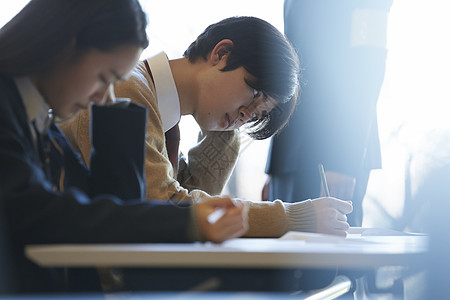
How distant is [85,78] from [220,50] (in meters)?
0.69

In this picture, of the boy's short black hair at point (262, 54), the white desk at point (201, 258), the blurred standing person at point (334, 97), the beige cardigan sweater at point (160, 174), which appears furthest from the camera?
the blurred standing person at point (334, 97)

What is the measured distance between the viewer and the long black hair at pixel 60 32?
0.71 m

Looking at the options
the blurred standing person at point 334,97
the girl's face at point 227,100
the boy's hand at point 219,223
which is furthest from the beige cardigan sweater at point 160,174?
the blurred standing person at point 334,97

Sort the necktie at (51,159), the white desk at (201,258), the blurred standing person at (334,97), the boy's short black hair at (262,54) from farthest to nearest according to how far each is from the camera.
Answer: the blurred standing person at (334,97)
the boy's short black hair at (262,54)
the necktie at (51,159)
the white desk at (201,258)

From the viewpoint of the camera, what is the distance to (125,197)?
0.89 metres

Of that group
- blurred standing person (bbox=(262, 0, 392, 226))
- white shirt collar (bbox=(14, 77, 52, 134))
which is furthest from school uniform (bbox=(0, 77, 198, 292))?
blurred standing person (bbox=(262, 0, 392, 226))

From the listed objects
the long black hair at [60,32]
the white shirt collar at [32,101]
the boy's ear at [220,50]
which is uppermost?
the long black hair at [60,32]

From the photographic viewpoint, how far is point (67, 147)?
908 mm

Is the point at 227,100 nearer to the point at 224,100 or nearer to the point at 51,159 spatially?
the point at 224,100

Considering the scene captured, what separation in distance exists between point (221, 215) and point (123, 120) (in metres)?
0.28

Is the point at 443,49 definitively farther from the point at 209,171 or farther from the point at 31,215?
the point at 31,215

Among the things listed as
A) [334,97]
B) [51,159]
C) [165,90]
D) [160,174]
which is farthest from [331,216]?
[334,97]

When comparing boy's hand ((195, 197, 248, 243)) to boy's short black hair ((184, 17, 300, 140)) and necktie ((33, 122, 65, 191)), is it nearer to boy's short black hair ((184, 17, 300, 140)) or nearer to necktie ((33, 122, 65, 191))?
necktie ((33, 122, 65, 191))

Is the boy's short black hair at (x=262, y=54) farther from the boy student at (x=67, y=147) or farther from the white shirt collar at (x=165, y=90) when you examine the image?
the boy student at (x=67, y=147)
